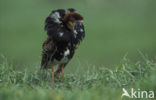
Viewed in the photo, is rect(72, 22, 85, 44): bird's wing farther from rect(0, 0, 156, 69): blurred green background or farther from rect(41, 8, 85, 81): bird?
rect(0, 0, 156, 69): blurred green background

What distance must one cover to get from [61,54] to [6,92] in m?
1.42

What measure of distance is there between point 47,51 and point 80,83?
1.96 feet

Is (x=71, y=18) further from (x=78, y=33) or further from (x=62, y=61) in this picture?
(x=62, y=61)

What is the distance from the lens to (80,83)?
243 inches

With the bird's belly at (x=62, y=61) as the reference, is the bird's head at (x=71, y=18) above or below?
above

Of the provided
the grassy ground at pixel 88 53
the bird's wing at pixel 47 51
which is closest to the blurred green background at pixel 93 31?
the grassy ground at pixel 88 53

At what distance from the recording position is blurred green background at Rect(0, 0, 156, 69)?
419 inches

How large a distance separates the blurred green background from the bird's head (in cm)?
331

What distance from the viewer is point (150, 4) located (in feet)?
47.4

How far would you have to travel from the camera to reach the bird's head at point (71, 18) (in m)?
6.23

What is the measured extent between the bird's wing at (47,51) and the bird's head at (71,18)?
28 cm

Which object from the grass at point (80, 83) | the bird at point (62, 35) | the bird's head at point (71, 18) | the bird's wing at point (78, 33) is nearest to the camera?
the grass at point (80, 83)

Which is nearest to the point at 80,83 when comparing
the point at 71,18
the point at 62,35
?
the point at 62,35

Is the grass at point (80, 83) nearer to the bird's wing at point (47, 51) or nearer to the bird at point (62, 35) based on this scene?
the bird's wing at point (47, 51)
